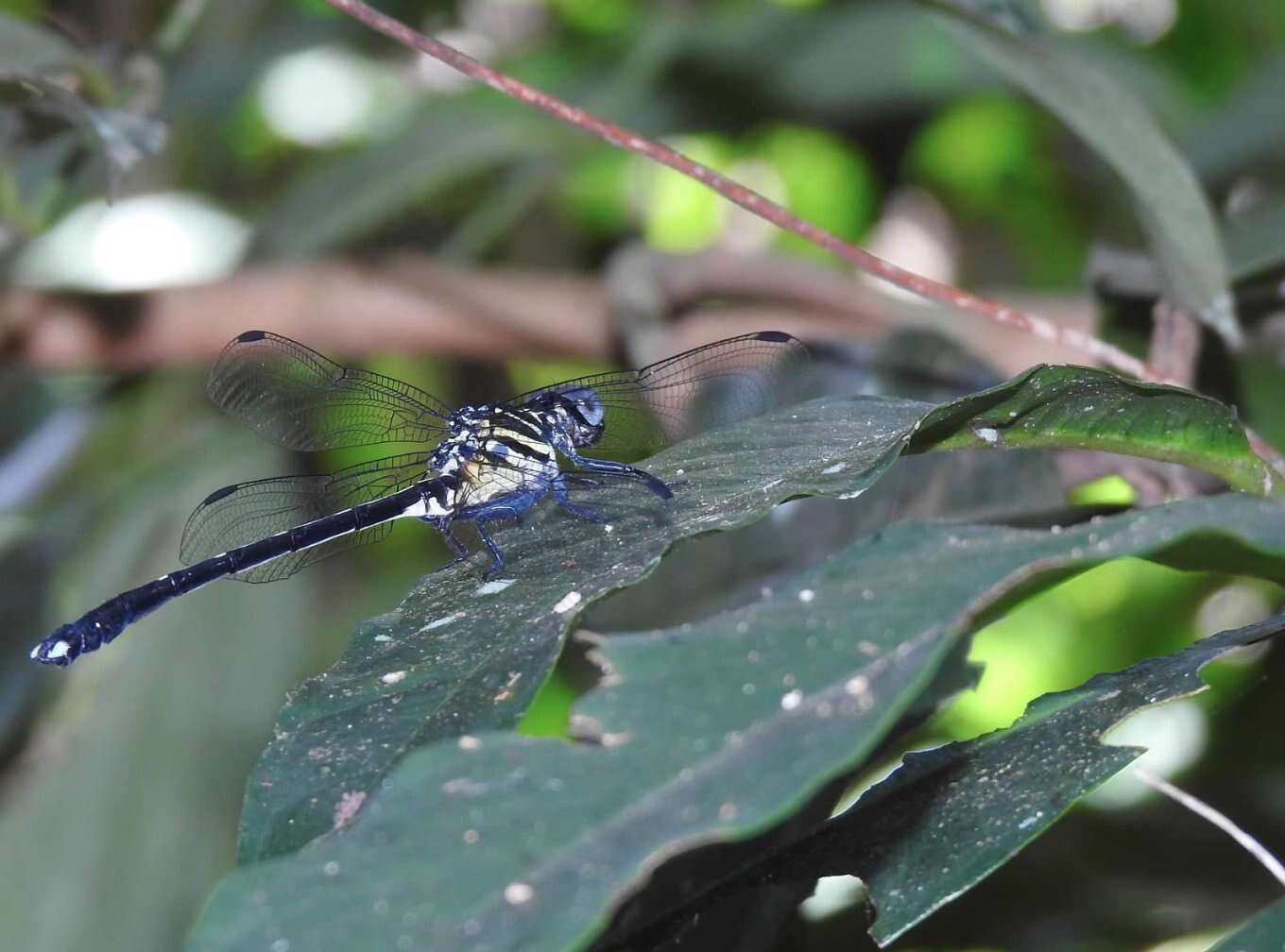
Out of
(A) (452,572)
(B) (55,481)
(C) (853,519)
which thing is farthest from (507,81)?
(B) (55,481)

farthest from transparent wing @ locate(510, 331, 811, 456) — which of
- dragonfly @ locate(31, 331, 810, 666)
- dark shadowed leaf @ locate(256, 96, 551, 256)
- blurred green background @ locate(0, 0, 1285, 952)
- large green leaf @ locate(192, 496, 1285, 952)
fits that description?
large green leaf @ locate(192, 496, 1285, 952)

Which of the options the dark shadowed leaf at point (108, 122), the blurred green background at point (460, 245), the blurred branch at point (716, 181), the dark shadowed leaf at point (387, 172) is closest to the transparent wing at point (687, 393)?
the blurred green background at point (460, 245)

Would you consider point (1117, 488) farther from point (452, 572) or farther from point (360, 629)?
point (360, 629)

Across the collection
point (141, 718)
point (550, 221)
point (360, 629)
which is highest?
point (550, 221)

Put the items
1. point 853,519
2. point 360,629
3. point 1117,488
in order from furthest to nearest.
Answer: point 1117,488
point 853,519
point 360,629

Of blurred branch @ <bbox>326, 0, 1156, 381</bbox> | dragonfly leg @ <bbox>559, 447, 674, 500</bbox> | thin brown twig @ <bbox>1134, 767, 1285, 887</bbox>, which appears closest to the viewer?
thin brown twig @ <bbox>1134, 767, 1285, 887</bbox>

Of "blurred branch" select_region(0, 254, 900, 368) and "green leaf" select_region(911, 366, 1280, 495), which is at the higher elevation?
"blurred branch" select_region(0, 254, 900, 368)

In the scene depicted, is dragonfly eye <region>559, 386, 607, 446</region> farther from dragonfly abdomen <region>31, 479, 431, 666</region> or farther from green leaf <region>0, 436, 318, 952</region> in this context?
green leaf <region>0, 436, 318, 952</region>
